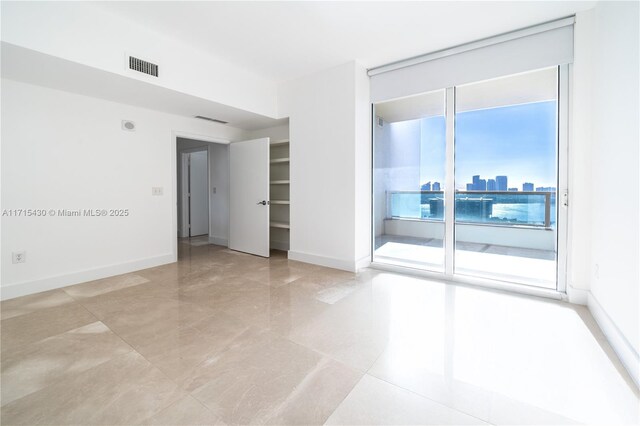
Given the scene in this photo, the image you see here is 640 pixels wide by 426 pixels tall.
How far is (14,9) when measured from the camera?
2.30 metres

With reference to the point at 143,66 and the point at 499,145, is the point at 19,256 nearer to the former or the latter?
the point at 143,66

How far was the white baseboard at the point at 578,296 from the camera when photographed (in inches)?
108

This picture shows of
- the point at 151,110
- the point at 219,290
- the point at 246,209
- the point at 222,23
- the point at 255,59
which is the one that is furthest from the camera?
the point at 246,209

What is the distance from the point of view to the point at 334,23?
118 inches

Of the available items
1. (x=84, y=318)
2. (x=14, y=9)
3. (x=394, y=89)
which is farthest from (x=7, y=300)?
(x=394, y=89)

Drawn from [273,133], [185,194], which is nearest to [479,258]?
[273,133]

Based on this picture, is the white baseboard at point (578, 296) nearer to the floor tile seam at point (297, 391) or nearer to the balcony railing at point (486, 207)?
the balcony railing at point (486, 207)

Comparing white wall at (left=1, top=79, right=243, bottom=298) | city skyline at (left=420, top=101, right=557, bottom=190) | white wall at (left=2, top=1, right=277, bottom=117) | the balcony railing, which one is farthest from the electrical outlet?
city skyline at (left=420, top=101, right=557, bottom=190)

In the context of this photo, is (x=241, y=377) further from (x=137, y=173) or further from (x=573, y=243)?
(x=137, y=173)

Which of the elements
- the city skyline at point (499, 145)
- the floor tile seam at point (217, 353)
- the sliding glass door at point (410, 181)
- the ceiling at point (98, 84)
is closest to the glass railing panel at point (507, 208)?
the city skyline at point (499, 145)

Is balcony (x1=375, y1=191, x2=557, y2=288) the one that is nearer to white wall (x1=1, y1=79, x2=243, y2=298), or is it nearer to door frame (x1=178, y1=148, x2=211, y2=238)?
white wall (x1=1, y1=79, x2=243, y2=298)

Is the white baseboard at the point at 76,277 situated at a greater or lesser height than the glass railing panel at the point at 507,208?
lesser

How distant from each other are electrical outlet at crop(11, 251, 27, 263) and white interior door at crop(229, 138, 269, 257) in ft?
9.18

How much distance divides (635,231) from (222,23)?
3868mm
